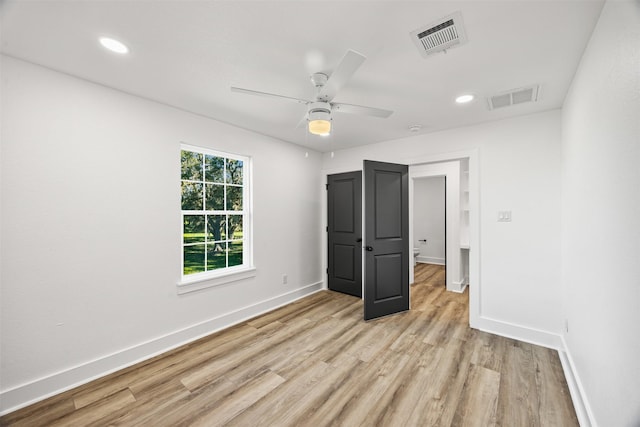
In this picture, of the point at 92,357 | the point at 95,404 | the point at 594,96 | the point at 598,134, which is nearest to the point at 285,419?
the point at 95,404

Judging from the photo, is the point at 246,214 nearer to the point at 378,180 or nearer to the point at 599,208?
the point at 378,180

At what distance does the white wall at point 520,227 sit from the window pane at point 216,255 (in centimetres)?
320

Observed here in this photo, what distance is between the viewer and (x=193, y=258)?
3.03 metres

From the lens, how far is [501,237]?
3.04 m

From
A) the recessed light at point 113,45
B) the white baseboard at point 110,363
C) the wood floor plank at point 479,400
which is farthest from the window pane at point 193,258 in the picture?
the wood floor plank at point 479,400

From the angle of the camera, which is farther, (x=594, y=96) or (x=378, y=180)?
(x=378, y=180)

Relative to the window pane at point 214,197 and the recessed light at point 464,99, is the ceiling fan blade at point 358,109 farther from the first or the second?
the window pane at point 214,197

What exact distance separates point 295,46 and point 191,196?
2.09 meters

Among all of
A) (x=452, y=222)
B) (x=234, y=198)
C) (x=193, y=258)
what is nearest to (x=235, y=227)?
(x=234, y=198)

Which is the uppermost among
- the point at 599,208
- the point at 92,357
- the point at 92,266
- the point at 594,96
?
the point at 594,96

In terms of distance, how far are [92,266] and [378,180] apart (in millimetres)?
3222

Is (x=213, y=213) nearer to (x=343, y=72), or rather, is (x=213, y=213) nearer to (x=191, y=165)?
(x=191, y=165)

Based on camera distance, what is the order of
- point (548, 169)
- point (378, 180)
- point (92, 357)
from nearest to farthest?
point (92, 357)
point (548, 169)
point (378, 180)

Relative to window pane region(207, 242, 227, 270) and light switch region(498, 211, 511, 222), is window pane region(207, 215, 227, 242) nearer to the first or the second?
window pane region(207, 242, 227, 270)
